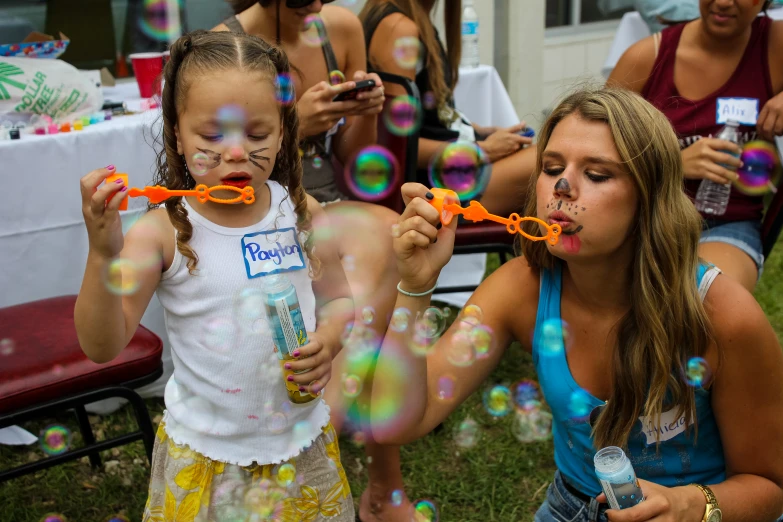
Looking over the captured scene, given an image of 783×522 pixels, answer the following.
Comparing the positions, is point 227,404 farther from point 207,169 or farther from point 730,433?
point 730,433

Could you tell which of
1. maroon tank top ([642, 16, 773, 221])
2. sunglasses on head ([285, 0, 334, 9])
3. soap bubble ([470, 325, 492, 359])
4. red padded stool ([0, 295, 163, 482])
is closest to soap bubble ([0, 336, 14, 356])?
red padded stool ([0, 295, 163, 482])

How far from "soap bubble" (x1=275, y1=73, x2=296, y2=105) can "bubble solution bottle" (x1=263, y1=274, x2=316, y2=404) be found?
0.36 metres

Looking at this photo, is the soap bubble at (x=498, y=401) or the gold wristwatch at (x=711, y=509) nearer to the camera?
the gold wristwatch at (x=711, y=509)

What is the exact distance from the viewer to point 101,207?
4.31ft

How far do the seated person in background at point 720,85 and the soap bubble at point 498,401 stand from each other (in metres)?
0.85

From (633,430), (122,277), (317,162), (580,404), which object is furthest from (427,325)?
(317,162)

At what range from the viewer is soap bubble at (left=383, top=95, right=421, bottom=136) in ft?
8.95

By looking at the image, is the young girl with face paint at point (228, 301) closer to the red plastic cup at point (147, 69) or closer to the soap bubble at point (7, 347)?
the soap bubble at point (7, 347)

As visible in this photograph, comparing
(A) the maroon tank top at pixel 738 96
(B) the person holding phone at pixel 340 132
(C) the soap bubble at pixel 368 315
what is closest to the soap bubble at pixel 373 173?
(B) the person holding phone at pixel 340 132

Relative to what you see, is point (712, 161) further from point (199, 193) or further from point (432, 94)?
point (199, 193)

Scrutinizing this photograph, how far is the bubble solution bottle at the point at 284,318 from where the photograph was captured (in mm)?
1454

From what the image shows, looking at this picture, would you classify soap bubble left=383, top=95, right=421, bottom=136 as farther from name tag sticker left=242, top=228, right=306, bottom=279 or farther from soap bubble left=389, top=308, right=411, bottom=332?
soap bubble left=389, top=308, right=411, bottom=332

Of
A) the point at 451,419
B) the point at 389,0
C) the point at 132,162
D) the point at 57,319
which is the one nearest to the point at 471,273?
the point at 451,419

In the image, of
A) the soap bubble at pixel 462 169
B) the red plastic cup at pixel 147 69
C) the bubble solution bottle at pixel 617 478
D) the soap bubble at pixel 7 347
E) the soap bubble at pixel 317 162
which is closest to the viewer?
the bubble solution bottle at pixel 617 478
